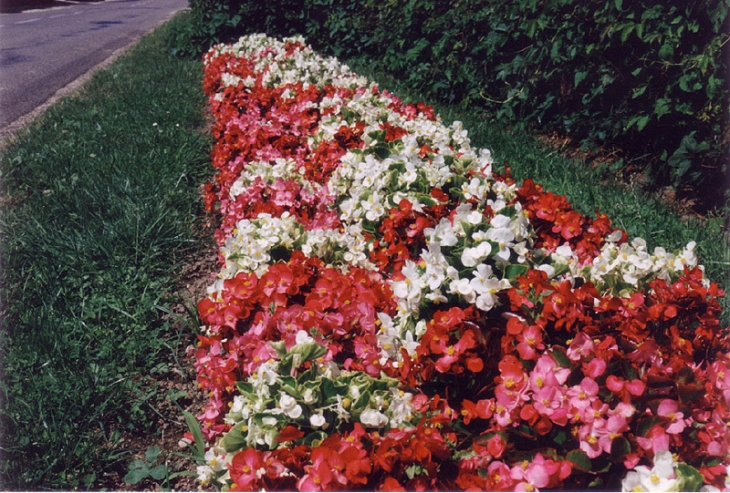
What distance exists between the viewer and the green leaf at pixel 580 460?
1237 mm

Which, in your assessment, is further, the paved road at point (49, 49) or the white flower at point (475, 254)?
the paved road at point (49, 49)

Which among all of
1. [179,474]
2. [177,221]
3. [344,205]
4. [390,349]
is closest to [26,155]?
[177,221]

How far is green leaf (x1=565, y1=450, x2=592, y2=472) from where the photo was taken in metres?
1.24

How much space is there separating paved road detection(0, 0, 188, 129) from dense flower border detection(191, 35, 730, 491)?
5240 millimetres

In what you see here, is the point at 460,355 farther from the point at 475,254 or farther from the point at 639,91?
the point at 639,91

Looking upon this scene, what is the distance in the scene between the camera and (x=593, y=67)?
445 centimetres

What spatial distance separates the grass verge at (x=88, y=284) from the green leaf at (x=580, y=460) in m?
1.54

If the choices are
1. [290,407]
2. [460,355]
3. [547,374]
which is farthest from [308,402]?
[547,374]

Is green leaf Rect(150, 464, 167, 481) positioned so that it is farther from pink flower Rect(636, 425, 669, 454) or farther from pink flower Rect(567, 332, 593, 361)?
pink flower Rect(636, 425, 669, 454)

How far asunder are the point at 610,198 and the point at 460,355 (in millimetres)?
2754

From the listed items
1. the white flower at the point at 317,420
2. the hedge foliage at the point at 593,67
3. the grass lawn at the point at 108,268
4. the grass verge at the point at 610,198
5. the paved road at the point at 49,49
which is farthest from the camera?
the paved road at the point at 49,49

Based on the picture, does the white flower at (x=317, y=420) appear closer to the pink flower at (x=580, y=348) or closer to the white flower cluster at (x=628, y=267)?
the pink flower at (x=580, y=348)

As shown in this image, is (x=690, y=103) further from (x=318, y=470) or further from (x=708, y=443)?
(x=318, y=470)

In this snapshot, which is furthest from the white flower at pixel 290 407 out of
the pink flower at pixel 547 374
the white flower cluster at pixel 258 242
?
the white flower cluster at pixel 258 242
